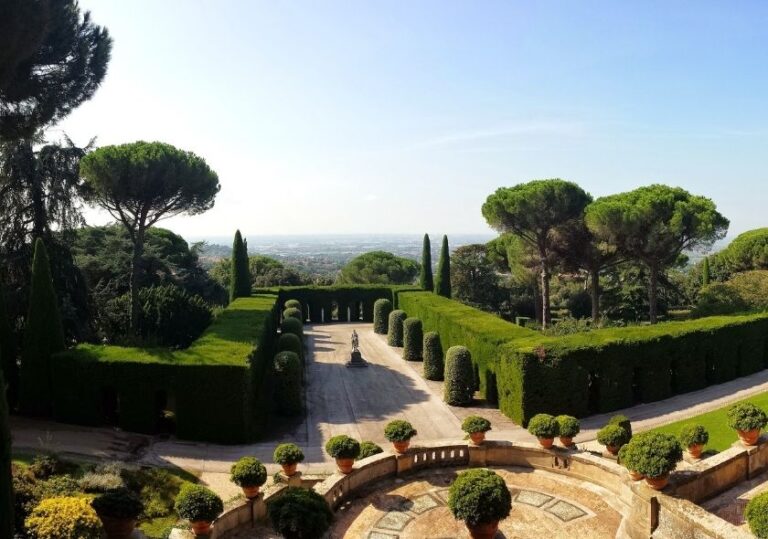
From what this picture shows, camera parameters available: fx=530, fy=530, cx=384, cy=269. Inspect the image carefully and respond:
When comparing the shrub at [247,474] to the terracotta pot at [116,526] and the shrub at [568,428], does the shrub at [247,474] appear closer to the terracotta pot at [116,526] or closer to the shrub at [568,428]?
the terracotta pot at [116,526]

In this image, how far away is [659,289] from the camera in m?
45.8

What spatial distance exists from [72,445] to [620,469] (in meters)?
14.6

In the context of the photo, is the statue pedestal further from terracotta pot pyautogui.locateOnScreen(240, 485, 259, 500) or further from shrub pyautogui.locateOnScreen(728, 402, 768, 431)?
shrub pyautogui.locateOnScreen(728, 402, 768, 431)

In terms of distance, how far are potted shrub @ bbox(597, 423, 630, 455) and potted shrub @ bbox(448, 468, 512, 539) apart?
5.74 meters

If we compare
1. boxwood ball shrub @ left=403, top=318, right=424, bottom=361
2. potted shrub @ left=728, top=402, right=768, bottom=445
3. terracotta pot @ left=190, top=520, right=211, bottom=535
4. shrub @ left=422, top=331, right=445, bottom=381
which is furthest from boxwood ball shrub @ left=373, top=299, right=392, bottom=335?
terracotta pot @ left=190, top=520, right=211, bottom=535

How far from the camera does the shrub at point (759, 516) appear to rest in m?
6.95

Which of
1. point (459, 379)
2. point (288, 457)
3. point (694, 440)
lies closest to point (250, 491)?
point (288, 457)

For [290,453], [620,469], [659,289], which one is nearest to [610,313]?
[659,289]

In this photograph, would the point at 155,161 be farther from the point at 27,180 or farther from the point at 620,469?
the point at 620,469

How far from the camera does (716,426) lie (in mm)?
16734

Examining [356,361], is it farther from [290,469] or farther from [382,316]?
[290,469]

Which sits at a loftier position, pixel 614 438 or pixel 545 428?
pixel 545 428

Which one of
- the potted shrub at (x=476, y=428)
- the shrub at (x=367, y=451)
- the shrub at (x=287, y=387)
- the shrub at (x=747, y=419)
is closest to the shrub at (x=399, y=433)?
the shrub at (x=367, y=451)

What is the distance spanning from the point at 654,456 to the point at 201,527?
25.3ft
